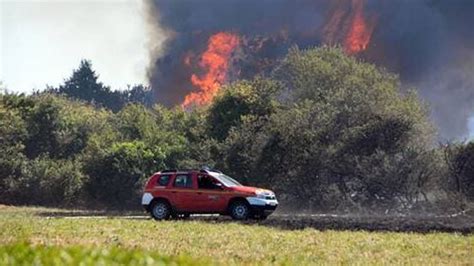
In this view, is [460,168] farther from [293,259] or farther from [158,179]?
[293,259]

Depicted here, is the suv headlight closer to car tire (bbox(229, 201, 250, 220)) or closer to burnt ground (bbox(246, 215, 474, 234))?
car tire (bbox(229, 201, 250, 220))

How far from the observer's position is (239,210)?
2289 centimetres

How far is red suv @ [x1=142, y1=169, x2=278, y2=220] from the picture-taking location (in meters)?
22.9

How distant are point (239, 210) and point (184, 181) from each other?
7.50 ft

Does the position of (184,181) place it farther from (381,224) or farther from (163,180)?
(381,224)

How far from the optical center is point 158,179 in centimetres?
2411

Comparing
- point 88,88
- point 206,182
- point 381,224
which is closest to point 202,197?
point 206,182

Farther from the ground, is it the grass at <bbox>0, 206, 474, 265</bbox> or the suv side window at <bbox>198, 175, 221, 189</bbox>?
the suv side window at <bbox>198, 175, 221, 189</bbox>

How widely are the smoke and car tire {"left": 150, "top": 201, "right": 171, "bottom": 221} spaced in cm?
3057

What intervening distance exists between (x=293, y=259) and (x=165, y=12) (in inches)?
2339

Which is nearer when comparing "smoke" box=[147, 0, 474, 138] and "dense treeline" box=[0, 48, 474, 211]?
"dense treeline" box=[0, 48, 474, 211]

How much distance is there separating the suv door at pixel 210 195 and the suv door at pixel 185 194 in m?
0.20

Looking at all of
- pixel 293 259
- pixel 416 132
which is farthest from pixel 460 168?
pixel 293 259

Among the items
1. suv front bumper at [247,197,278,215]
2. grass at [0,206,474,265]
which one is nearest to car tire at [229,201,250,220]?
suv front bumper at [247,197,278,215]
